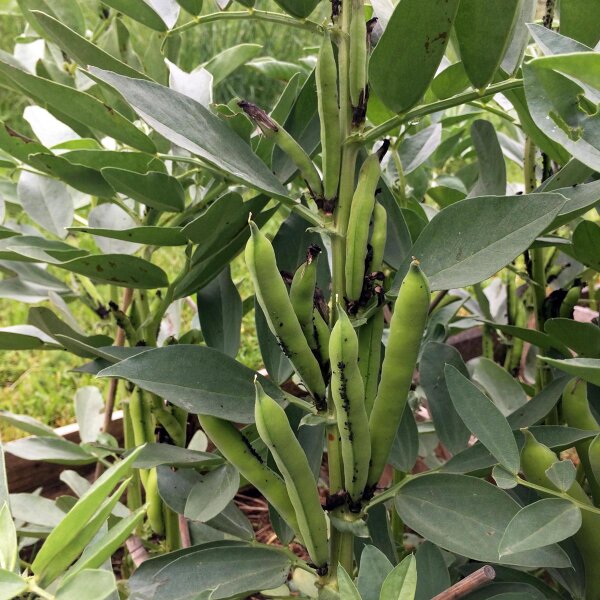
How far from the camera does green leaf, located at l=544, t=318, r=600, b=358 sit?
52 centimetres

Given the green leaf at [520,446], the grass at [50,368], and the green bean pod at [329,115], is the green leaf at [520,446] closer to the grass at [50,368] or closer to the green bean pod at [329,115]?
the green bean pod at [329,115]

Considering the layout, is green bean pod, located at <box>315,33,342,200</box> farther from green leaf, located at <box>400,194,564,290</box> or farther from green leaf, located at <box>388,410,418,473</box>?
green leaf, located at <box>388,410,418,473</box>

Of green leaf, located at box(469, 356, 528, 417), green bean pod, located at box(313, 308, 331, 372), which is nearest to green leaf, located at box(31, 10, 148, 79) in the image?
green bean pod, located at box(313, 308, 331, 372)

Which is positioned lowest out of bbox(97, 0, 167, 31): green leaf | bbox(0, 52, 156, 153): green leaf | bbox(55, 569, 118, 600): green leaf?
bbox(55, 569, 118, 600): green leaf

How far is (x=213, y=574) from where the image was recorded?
461mm

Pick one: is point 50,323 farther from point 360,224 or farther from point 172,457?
point 360,224

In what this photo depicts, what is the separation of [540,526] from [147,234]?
1.04 feet

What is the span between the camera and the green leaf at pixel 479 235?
377 mm

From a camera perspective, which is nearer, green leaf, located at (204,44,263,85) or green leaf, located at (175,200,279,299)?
green leaf, located at (175,200,279,299)

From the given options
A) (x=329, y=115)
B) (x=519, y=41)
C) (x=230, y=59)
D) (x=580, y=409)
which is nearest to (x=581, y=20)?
(x=519, y=41)

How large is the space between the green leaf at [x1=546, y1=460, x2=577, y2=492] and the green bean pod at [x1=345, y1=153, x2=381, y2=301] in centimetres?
16

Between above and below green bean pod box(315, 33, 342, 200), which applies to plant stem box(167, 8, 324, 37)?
above

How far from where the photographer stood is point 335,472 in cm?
47

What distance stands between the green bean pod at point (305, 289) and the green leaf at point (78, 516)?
0.53 feet
